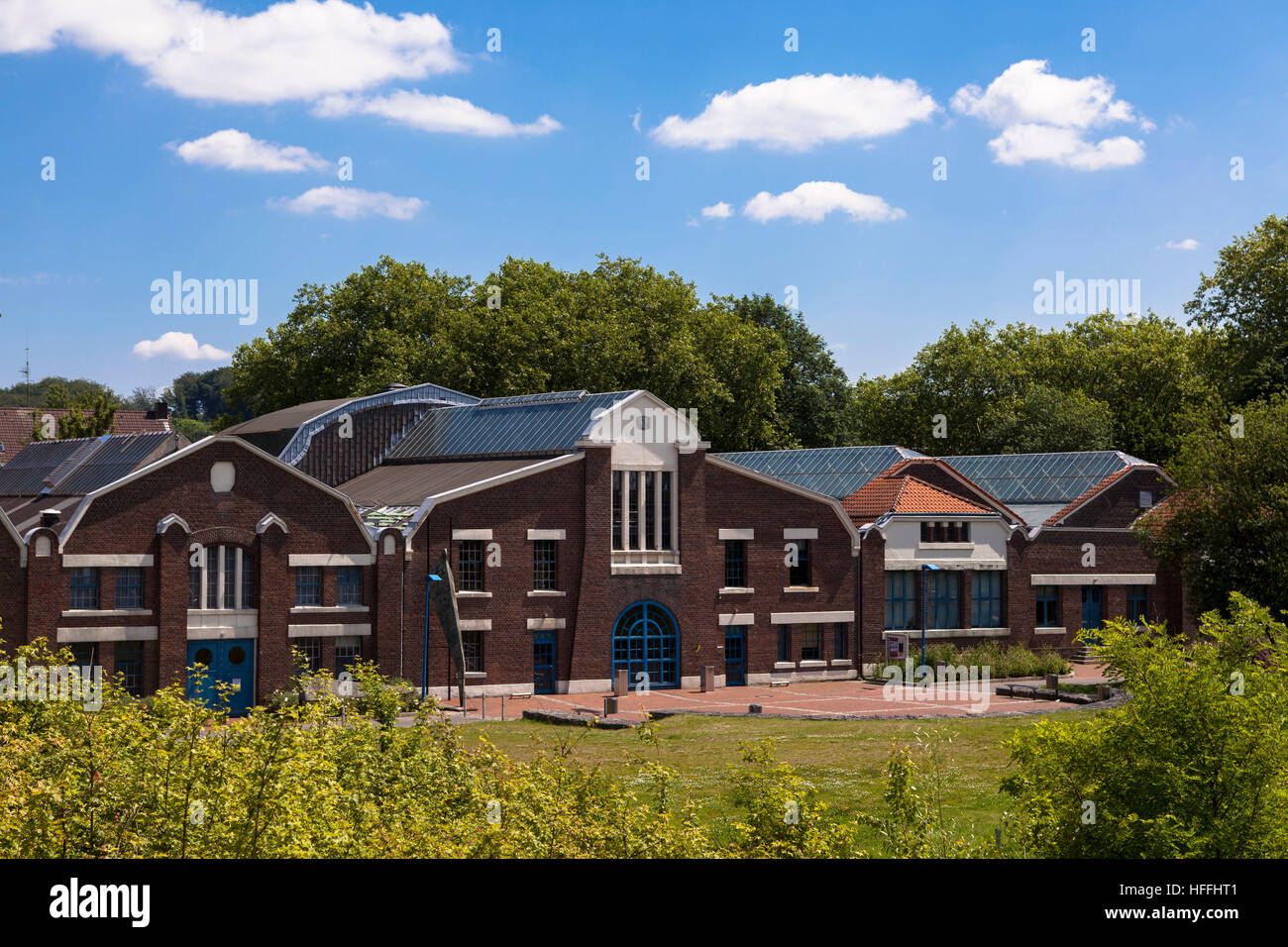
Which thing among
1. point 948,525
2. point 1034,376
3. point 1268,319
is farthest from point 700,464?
point 1034,376

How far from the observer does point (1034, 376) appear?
101 m

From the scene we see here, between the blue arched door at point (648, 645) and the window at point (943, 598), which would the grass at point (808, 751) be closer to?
the blue arched door at point (648, 645)

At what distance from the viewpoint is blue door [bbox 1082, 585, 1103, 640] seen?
65.1 metres

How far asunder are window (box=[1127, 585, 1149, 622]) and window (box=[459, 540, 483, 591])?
34619 millimetres

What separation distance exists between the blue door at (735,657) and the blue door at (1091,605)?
19.6m

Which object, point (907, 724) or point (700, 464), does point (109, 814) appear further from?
point (700, 464)

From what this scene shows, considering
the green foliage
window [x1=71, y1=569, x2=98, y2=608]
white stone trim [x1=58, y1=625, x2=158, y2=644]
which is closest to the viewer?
the green foliage

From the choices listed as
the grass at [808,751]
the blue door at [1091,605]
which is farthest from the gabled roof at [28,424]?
the grass at [808,751]

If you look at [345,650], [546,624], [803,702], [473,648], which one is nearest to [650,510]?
[546,624]

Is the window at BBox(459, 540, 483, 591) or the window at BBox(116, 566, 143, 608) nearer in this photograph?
the window at BBox(116, 566, 143, 608)

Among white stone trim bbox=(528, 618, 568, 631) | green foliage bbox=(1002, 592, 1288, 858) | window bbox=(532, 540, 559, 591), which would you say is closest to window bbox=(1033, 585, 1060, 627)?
white stone trim bbox=(528, 618, 568, 631)

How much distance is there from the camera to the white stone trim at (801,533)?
57.1 meters

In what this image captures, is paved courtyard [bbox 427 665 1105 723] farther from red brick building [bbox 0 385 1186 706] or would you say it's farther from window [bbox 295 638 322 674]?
window [bbox 295 638 322 674]

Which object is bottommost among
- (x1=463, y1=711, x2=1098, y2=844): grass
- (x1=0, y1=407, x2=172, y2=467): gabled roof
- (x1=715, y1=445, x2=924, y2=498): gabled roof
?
(x1=463, y1=711, x2=1098, y2=844): grass
